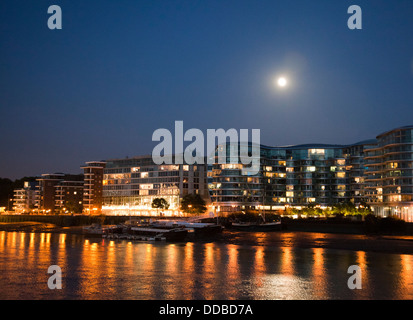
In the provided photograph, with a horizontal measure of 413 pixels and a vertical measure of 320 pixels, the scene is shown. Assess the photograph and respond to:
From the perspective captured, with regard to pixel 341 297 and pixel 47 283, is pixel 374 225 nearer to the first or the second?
pixel 341 297

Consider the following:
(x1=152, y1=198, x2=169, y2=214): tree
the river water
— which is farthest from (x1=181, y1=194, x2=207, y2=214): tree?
the river water

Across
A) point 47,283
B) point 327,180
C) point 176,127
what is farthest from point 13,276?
point 327,180

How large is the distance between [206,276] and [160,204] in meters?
135

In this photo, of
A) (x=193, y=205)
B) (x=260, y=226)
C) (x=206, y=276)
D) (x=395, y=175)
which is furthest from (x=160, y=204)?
(x=206, y=276)

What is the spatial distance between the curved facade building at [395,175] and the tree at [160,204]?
7856 cm

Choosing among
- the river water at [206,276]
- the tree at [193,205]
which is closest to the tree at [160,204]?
the tree at [193,205]

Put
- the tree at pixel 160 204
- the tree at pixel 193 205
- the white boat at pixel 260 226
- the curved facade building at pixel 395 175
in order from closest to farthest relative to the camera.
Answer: the white boat at pixel 260 226 → the curved facade building at pixel 395 175 → the tree at pixel 193 205 → the tree at pixel 160 204

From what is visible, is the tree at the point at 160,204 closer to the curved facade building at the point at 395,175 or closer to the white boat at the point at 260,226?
the white boat at the point at 260,226

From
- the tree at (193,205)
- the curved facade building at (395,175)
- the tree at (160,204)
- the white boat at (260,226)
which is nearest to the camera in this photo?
the white boat at (260,226)

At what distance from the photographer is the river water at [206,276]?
98.3 feet

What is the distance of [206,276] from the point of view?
37.4 meters

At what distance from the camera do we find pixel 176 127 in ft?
570

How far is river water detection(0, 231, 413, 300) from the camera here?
98.3ft

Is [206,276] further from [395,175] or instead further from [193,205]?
[193,205]
